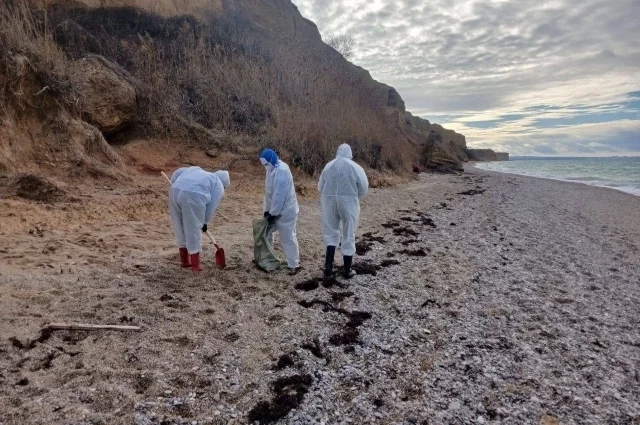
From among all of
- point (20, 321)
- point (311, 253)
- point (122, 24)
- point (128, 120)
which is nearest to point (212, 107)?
point (128, 120)

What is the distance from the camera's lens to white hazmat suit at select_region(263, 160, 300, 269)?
6.02 metres

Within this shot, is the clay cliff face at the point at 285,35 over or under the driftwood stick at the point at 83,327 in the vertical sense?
over

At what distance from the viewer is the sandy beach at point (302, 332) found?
10.4 ft

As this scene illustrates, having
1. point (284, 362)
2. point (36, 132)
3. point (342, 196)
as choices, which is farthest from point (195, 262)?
point (36, 132)

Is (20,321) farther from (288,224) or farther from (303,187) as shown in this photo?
(303,187)

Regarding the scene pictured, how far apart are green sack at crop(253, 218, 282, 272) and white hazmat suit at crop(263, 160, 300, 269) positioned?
16cm

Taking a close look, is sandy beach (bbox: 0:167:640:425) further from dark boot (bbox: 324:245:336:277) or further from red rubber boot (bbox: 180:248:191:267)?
dark boot (bbox: 324:245:336:277)

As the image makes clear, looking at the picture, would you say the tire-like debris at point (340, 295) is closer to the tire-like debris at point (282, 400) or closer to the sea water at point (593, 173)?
the tire-like debris at point (282, 400)

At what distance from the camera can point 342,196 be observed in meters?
6.09

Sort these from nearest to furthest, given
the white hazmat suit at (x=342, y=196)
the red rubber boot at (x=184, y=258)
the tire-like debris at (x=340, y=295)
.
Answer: the tire-like debris at (x=340, y=295), the red rubber boot at (x=184, y=258), the white hazmat suit at (x=342, y=196)

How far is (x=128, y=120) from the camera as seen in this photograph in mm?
12352

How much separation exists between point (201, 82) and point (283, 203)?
11581 mm

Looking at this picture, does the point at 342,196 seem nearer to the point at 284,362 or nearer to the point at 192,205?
the point at 192,205

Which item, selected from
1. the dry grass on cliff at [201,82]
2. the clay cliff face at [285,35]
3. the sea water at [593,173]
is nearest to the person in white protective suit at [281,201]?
the dry grass on cliff at [201,82]
